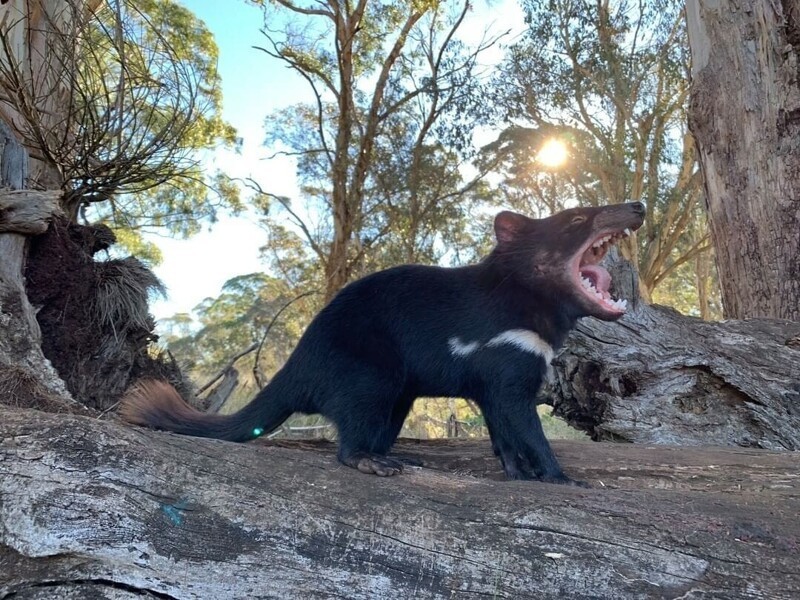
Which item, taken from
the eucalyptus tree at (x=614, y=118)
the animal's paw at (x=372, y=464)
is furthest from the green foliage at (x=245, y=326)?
the animal's paw at (x=372, y=464)

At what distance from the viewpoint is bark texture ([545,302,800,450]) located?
4.86 m

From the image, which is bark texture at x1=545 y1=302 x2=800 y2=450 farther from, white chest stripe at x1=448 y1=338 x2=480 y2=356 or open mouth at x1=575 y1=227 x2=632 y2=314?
white chest stripe at x1=448 y1=338 x2=480 y2=356

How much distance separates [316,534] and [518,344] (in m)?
1.59

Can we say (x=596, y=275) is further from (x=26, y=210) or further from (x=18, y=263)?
(x=18, y=263)

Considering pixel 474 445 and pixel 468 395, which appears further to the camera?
pixel 474 445

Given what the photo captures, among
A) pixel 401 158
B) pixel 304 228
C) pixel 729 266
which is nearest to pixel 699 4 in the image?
pixel 729 266

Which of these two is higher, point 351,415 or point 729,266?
point 729,266

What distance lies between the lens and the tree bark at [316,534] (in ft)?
7.47

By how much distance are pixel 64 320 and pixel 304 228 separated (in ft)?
57.7

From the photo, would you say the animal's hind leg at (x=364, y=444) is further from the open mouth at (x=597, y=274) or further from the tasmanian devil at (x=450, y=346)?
the open mouth at (x=597, y=274)

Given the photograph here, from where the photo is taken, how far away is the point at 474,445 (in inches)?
173

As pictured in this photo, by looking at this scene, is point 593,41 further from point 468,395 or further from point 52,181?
point 468,395

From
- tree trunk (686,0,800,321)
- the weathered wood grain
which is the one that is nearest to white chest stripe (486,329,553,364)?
the weathered wood grain

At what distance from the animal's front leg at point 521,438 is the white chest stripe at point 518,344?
236 millimetres
